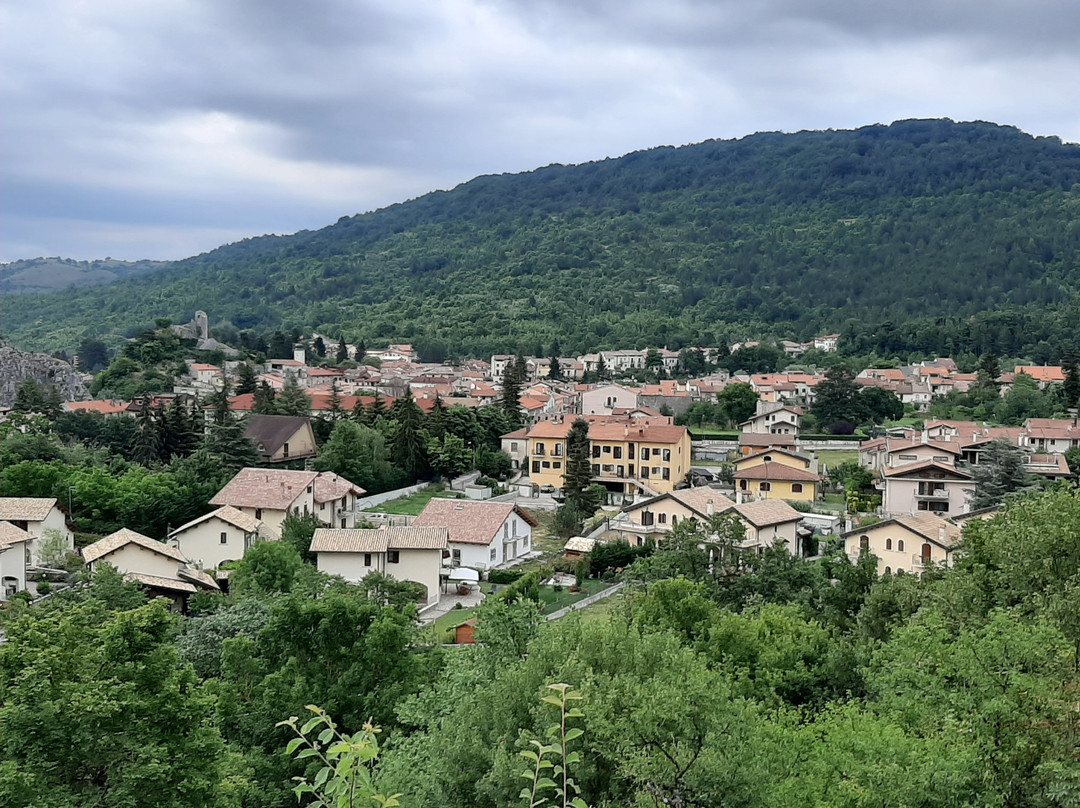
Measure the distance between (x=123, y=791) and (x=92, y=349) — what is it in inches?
3769

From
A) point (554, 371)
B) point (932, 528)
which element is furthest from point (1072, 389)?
point (554, 371)

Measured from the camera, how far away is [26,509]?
27.5 meters

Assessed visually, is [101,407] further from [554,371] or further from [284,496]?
[554,371]

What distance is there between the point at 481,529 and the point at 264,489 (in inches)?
326

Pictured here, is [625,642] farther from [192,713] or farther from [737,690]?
[192,713]

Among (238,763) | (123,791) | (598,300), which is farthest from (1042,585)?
(598,300)

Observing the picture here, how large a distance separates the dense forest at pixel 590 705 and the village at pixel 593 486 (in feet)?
31.1

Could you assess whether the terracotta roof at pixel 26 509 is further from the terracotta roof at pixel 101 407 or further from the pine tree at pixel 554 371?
the pine tree at pixel 554 371

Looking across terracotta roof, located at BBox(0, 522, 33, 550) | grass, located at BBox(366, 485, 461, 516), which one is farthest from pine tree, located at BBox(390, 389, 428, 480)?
terracotta roof, located at BBox(0, 522, 33, 550)

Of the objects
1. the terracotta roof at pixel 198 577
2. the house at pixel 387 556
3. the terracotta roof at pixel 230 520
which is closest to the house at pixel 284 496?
the terracotta roof at pixel 230 520

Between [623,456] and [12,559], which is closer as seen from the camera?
[12,559]

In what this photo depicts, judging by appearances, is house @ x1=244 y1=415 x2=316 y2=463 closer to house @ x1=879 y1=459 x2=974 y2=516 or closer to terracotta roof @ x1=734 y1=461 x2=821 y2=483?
terracotta roof @ x1=734 y1=461 x2=821 y2=483

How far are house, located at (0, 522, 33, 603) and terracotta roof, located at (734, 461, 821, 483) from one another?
2667 centimetres

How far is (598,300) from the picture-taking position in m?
130
